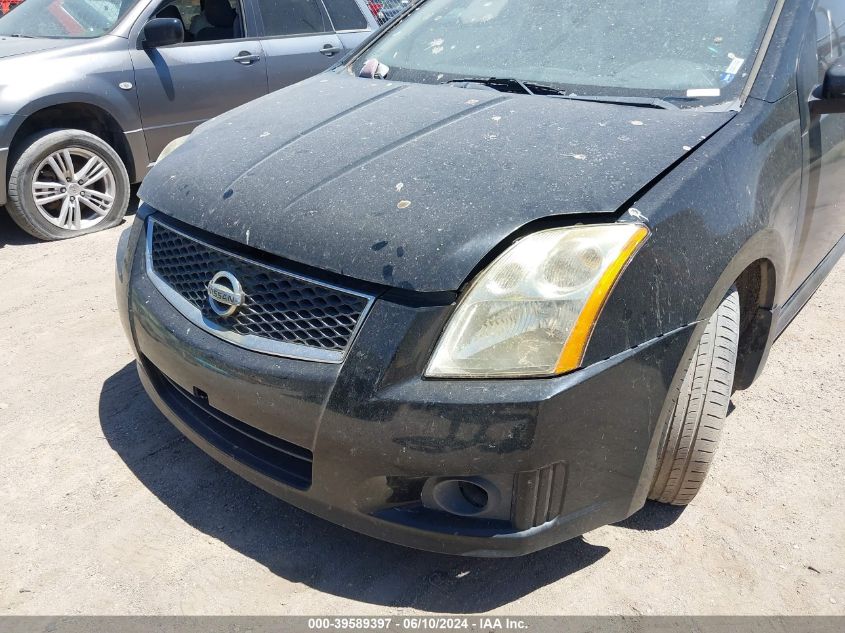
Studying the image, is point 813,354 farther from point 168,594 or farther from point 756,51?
point 168,594

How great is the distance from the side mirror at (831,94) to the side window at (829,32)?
107mm

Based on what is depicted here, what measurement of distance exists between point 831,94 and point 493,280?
1.51m

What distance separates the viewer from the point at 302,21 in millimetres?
5953

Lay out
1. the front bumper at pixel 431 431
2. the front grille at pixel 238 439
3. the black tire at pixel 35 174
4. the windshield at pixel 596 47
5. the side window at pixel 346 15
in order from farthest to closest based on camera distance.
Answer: the side window at pixel 346 15 < the black tire at pixel 35 174 < the windshield at pixel 596 47 < the front grille at pixel 238 439 < the front bumper at pixel 431 431

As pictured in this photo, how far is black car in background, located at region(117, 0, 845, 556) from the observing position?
1833 millimetres

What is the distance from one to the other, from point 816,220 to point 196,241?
7.31 feet

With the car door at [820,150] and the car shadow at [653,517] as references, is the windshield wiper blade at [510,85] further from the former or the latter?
the car shadow at [653,517]

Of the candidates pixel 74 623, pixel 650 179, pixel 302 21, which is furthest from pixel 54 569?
pixel 302 21

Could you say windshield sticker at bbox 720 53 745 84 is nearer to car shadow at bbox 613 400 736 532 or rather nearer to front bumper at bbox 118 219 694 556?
front bumper at bbox 118 219 694 556

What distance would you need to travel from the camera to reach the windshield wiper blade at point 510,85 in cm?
271

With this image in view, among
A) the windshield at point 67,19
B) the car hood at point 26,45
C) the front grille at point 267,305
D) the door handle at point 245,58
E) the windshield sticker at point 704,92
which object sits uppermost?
the windshield at point 67,19

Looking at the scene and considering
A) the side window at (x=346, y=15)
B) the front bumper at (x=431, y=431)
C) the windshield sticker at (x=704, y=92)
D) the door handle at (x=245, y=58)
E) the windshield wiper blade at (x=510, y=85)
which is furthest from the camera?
the side window at (x=346, y=15)

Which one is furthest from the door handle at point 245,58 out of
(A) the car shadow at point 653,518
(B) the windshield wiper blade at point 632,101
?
(A) the car shadow at point 653,518

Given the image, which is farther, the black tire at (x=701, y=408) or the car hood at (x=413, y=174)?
the black tire at (x=701, y=408)
